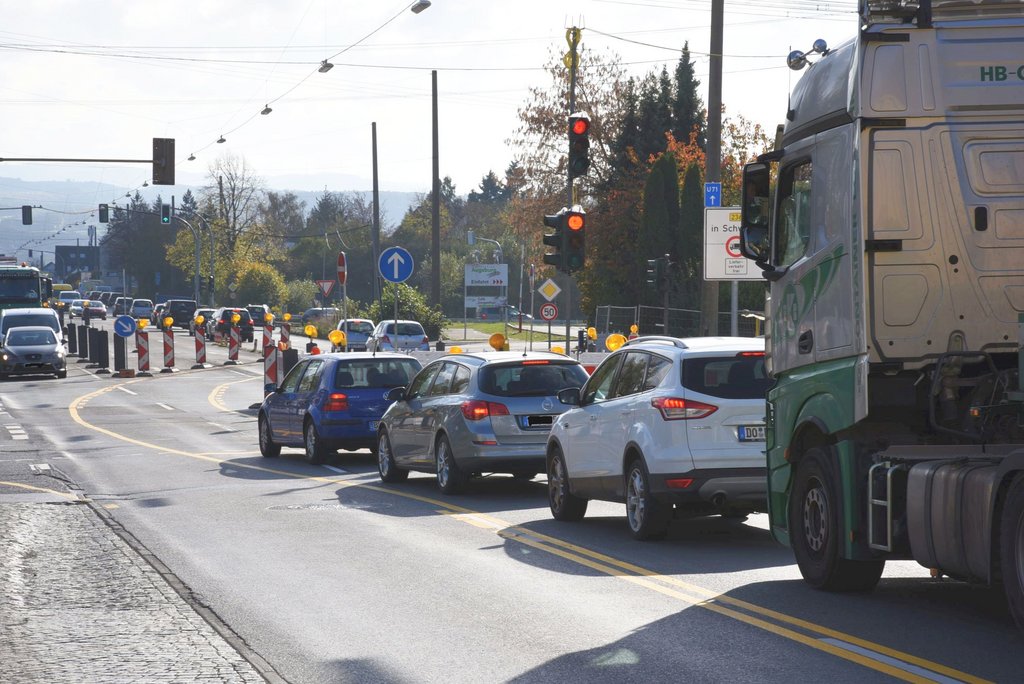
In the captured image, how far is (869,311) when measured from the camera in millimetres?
8852

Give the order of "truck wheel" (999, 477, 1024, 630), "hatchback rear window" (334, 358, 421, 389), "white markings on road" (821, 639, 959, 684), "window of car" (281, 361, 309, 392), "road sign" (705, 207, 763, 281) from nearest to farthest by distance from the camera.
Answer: "white markings on road" (821, 639, 959, 684) → "truck wheel" (999, 477, 1024, 630) → "hatchback rear window" (334, 358, 421, 389) → "window of car" (281, 361, 309, 392) → "road sign" (705, 207, 763, 281)

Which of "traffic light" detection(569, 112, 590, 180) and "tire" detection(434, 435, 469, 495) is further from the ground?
"traffic light" detection(569, 112, 590, 180)

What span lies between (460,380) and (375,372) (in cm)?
473

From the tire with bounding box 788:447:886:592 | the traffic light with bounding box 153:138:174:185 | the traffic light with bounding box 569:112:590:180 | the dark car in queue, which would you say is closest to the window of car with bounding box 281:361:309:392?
the traffic light with bounding box 569:112:590:180

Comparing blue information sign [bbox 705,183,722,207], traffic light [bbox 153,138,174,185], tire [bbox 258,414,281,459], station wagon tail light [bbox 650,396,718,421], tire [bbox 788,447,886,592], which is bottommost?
tire [bbox 258,414,281,459]

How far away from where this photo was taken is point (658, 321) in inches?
1919

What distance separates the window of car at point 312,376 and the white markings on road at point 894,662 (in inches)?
550

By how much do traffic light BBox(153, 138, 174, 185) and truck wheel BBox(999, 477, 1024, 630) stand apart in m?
35.2

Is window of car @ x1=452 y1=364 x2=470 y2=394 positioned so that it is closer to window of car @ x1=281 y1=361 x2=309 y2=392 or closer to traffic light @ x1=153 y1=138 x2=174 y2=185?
window of car @ x1=281 y1=361 x2=309 y2=392

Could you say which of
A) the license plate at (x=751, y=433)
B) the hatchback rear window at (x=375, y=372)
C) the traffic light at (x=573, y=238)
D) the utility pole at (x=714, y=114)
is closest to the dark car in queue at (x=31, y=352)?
the hatchback rear window at (x=375, y=372)

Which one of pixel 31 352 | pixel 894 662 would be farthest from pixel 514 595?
pixel 31 352

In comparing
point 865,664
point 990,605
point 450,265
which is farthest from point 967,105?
point 450,265

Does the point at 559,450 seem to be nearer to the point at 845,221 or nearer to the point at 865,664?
the point at 845,221

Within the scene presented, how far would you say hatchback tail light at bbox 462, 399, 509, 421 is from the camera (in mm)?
15734
